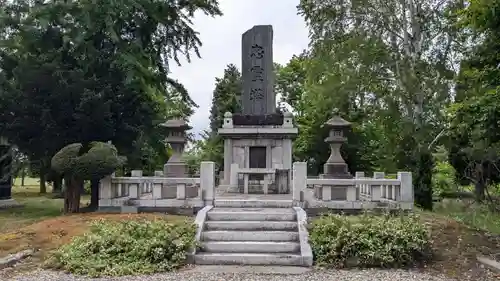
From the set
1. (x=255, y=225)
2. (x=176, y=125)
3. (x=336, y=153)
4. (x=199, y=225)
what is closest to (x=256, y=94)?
(x=176, y=125)

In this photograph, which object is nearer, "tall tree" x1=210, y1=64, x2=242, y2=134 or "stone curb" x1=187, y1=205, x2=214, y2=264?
"stone curb" x1=187, y1=205, x2=214, y2=264

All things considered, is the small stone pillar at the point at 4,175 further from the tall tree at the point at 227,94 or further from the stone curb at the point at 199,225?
the tall tree at the point at 227,94

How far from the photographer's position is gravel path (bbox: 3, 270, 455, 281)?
7223 millimetres

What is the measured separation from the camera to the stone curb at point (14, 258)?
7.95 meters

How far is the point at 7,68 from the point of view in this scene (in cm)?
1602

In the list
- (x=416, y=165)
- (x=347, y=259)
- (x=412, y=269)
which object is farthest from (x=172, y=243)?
(x=416, y=165)

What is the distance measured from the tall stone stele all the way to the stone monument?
150 centimetres

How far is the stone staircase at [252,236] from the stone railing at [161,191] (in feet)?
2.32

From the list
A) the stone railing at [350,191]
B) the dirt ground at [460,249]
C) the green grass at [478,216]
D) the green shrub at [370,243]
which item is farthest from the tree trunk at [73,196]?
the green grass at [478,216]

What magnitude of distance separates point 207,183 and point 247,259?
3231 mm

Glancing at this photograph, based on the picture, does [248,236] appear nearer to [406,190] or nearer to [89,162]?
[406,190]

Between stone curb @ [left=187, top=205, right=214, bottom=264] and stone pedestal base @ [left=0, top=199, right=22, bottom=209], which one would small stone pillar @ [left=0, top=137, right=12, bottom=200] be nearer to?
stone pedestal base @ [left=0, top=199, right=22, bottom=209]

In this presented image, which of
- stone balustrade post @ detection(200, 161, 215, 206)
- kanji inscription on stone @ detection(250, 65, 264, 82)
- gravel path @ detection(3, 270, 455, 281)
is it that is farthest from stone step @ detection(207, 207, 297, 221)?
kanji inscription on stone @ detection(250, 65, 264, 82)

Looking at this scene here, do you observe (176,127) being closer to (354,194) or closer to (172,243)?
(354,194)
